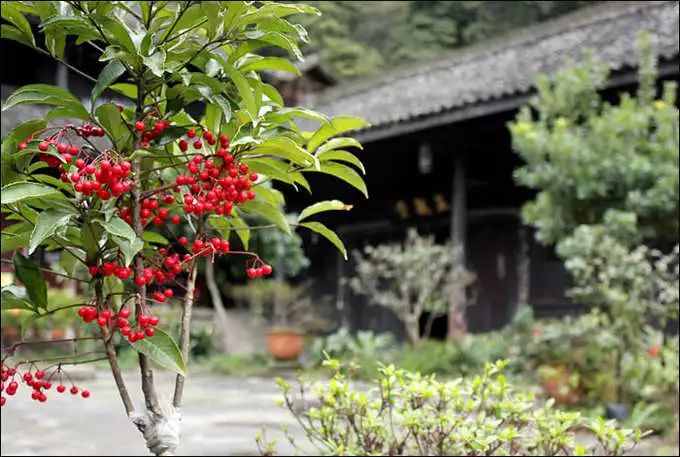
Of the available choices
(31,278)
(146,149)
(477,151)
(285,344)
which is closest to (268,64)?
(146,149)

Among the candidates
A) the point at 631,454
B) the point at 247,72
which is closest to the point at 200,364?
the point at 631,454

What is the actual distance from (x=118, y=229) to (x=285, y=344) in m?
10.7

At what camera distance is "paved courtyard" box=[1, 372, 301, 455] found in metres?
4.92

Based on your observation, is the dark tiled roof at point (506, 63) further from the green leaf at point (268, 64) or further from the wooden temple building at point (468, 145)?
the green leaf at point (268, 64)

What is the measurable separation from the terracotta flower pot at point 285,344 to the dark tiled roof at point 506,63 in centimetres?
335

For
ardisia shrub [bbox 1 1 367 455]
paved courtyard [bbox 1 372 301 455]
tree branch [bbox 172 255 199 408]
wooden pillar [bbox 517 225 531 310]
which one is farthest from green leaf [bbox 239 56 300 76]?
wooden pillar [bbox 517 225 531 310]

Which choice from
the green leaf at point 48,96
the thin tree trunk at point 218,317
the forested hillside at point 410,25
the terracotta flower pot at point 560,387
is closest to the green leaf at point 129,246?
the green leaf at point 48,96

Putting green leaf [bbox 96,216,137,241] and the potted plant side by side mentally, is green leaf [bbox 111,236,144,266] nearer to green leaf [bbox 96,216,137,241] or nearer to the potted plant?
green leaf [bbox 96,216,137,241]

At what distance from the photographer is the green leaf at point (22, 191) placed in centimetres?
162

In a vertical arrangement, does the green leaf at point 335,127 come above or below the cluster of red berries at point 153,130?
above

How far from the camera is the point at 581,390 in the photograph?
21.1 ft

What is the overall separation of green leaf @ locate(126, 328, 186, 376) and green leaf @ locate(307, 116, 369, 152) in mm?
601

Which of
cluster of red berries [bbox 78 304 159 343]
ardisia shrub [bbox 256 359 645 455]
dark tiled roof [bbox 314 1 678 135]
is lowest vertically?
ardisia shrub [bbox 256 359 645 455]

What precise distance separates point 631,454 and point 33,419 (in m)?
4.13
